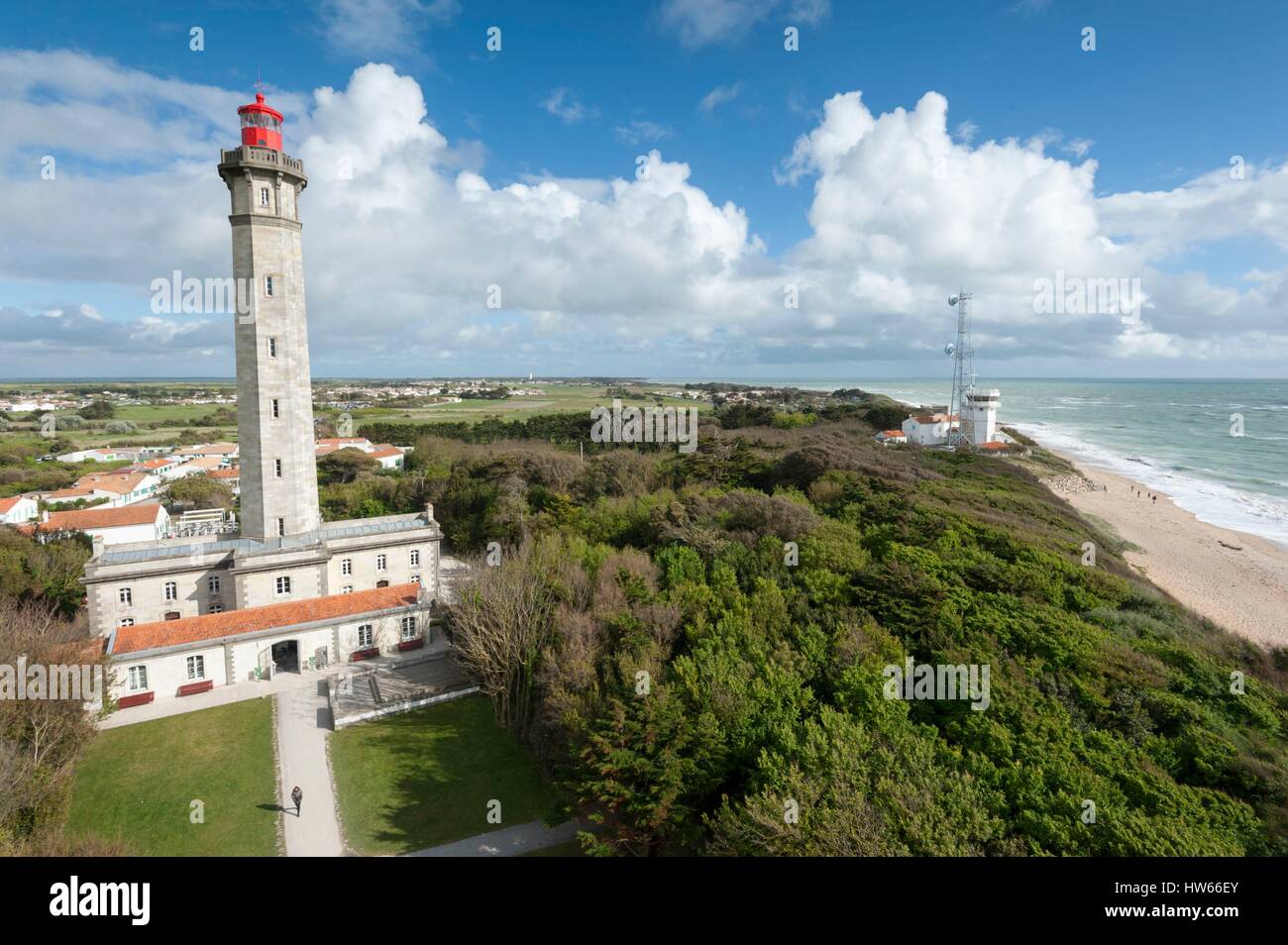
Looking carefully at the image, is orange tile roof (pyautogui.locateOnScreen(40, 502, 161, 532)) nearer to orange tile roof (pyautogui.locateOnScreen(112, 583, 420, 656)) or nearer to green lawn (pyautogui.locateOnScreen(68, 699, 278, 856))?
orange tile roof (pyautogui.locateOnScreen(112, 583, 420, 656))

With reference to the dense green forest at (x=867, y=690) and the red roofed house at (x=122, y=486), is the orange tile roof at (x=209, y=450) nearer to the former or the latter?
the red roofed house at (x=122, y=486)

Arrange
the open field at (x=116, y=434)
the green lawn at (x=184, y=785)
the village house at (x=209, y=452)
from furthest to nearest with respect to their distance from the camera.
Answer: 1. the village house at (x=209, y=452)
2. the open field at (x=116, y=434)
3. the green lawn at (x=184, y=785)

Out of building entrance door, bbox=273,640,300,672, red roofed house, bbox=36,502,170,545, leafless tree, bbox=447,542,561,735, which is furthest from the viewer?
red roofed house, bbox=36,502,170,545

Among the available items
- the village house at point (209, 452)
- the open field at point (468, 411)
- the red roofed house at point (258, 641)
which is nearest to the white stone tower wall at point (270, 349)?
the red roofed house at point (258, 641)

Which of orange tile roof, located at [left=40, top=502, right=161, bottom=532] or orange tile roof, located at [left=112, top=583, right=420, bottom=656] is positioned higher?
orange tile roof, located at [left=40, top=502, right=161, bottom=532]

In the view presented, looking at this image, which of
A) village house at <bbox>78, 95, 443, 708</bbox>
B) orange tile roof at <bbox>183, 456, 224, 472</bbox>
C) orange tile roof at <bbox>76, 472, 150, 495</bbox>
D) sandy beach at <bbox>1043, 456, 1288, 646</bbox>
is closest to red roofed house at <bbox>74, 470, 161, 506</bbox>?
orange tile roof at <bbox>76, 472, 150, 495</bbox>

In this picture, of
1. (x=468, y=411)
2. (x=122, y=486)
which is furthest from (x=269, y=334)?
(x=468, y=411)
